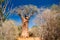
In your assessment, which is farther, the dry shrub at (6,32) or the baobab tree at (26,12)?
the baobab tree at (26,12)

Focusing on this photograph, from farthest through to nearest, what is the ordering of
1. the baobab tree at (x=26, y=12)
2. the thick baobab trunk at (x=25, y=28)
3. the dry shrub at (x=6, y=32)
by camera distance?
the thick baobab trunk at (x=25, y=28) → the baobab tree at (x=26, y=12) → the dry shrub at (x=6, y=32)

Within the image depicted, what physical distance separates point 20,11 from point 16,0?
69 cm

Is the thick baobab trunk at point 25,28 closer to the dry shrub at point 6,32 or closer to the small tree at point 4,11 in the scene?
the small tree at point 4,11

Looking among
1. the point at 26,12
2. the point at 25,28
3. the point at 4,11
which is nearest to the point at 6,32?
the point at 4,11

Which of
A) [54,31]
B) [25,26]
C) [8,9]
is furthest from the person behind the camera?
[25,26]

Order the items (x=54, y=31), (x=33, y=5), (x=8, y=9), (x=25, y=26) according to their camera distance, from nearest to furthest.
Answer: (x=54, y=31), (x=8, y=9), (x=33, y=5), (x=25, y=26)

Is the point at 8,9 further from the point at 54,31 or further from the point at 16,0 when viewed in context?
the point at 54,31

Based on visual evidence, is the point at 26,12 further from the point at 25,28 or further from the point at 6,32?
the point at 6,32

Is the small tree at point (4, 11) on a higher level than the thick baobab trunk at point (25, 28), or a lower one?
higher

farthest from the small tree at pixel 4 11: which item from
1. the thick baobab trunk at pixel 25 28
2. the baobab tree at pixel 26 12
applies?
the thick baobab trunk at pixel 25 28

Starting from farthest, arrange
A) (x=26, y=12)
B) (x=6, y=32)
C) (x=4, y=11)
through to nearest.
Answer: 1. (x=26, y=12)
2. (x=4, y=11)
3. (x=6, y=32)

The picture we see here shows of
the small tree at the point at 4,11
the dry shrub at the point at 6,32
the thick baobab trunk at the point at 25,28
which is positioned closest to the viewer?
the dry shrub at the point at 6,32

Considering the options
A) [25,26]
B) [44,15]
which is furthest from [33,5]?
[44,15]

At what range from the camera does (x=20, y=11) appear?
13281mm
